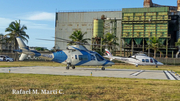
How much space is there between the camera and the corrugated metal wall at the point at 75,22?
9206 centimetres

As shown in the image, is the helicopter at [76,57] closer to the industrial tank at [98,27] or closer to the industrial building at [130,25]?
the industrial building at [130,25]

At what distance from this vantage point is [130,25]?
257 ft

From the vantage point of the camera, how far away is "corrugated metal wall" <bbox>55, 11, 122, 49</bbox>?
92.1 meters

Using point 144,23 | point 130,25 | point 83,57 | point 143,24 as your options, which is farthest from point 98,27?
point 83,57

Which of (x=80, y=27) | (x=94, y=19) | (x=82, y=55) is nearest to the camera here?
(x=82, y=55)

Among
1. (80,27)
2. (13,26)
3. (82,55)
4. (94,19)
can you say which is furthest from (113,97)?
(80,27)

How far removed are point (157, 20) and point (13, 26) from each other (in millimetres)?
49135

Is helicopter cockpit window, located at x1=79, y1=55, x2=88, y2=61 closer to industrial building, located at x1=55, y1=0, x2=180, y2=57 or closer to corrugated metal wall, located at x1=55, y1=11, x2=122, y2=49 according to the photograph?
industrial building, located at x1=55, y1=0, x2=180, y2=57

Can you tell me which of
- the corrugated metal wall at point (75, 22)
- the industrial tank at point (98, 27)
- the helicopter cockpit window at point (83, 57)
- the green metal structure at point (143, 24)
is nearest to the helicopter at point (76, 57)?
the helicopter cockpit window at point (83, 57)

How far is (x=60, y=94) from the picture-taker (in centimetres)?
1062

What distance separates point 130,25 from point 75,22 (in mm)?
26677

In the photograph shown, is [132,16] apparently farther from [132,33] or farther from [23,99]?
[23,99]

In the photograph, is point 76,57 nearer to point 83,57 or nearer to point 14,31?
point 83,57

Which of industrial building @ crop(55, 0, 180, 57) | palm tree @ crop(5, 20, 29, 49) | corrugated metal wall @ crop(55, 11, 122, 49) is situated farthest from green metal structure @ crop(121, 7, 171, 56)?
palm tree @ crop(5, 20, 29, 49)
